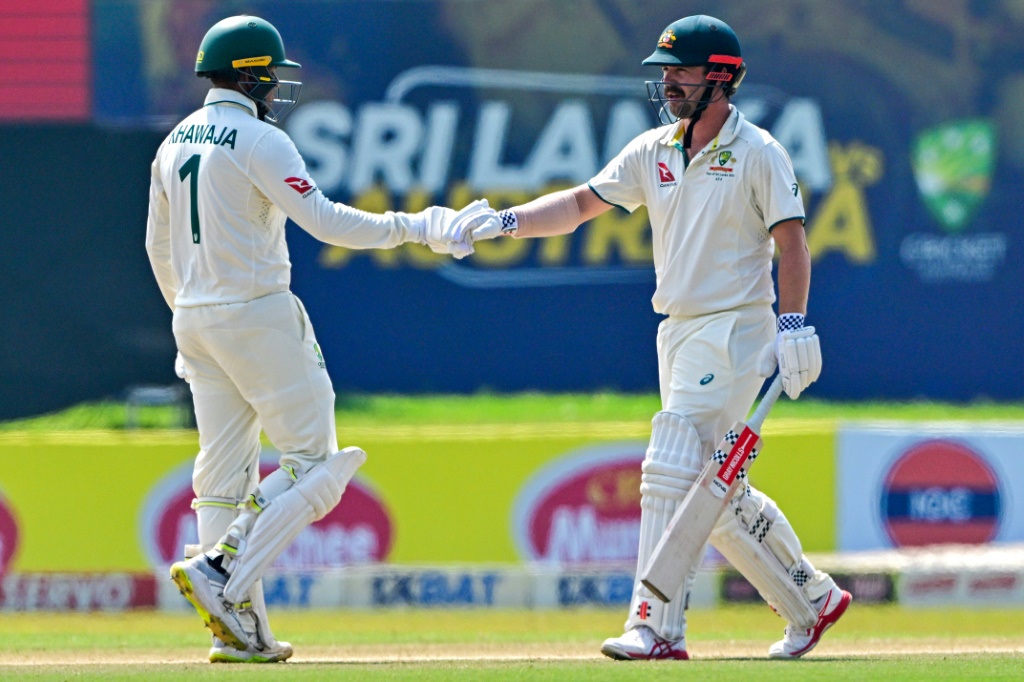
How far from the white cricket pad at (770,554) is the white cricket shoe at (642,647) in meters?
0.40

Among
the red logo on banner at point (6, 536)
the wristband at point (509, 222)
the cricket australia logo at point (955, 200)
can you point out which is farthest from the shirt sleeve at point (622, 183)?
the cricket australia logo at point (955, 200)

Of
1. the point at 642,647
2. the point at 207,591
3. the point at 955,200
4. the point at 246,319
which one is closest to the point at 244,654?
the point at 207,591

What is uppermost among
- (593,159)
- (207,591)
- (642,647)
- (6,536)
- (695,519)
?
(593,159)

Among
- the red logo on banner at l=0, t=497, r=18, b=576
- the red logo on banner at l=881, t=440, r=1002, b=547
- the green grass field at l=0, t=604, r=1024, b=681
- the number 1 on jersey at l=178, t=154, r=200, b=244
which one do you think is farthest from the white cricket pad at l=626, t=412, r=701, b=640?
the red logo on banner at l=0, t=497, r=18, b=576

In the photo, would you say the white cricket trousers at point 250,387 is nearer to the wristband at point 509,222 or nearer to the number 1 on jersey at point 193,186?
the number 1 on jersey at point 193,186

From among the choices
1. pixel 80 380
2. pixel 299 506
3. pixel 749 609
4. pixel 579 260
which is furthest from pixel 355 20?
pixel 299 506

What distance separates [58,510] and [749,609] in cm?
341

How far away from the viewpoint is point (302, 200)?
16.4 ft

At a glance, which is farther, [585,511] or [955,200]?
[955,200]

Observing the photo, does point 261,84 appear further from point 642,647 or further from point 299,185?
point 642,647

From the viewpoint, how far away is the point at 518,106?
11812 millimetres

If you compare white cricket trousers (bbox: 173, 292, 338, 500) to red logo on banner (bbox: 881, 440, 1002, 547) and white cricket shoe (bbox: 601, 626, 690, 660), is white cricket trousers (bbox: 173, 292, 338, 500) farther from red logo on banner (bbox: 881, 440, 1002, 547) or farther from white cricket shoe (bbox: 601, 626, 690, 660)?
red logo on banner (bbox: 881, 440, 1002, 547)

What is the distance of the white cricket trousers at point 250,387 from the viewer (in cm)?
505

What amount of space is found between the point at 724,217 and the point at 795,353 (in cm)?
49
